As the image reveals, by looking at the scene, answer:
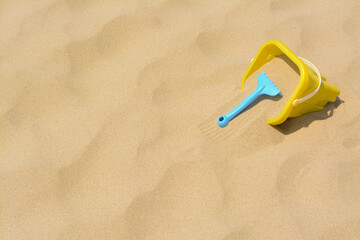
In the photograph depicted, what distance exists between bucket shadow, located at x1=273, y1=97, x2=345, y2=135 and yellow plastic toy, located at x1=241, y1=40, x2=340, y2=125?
2cm

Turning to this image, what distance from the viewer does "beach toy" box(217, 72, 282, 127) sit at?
1582mm

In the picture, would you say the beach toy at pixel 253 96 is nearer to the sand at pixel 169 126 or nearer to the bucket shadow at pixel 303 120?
the sand at pixel 169 126

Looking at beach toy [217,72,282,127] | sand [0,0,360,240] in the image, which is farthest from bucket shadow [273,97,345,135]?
beach toy [217,72,282,127]

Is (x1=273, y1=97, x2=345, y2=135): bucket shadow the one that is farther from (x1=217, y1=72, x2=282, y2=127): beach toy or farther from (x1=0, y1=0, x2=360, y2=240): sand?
(x1=217, y1=72, x2=282, y2=127): beach toy

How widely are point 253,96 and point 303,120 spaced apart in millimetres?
242

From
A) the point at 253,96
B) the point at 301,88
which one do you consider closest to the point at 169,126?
the point at 253,96

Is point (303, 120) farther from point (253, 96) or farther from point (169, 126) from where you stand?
point (169, 126)

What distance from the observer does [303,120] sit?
160 centimetres

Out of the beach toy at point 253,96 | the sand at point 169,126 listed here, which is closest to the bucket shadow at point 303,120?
the sand at point 169,126

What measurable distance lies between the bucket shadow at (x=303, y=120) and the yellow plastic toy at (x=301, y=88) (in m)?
0.02

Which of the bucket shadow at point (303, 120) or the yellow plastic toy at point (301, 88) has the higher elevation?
the yellow plastic toy at point (301, 88)

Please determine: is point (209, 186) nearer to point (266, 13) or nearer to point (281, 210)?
point (281, 210)

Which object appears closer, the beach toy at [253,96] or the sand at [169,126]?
the sand at [169,126]

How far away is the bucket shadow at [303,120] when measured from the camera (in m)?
1.58
